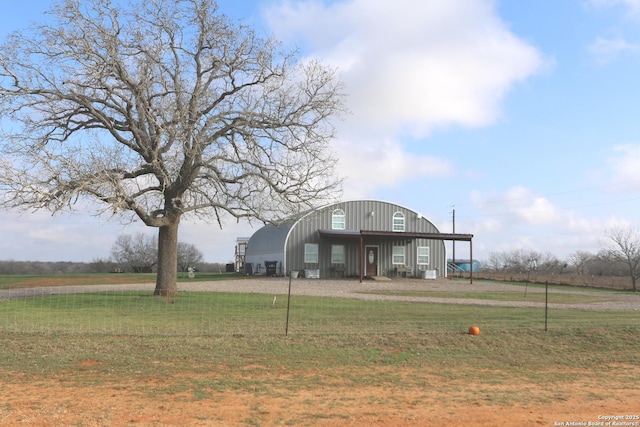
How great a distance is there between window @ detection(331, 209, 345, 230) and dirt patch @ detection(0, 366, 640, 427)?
30372mm

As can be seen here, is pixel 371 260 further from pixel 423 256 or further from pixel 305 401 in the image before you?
pixel 305 401

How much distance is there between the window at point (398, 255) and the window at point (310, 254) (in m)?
5.82

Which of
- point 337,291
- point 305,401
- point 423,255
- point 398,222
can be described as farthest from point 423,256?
point 305,401

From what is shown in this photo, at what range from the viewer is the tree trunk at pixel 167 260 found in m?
22.0

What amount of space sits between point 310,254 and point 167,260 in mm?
17624

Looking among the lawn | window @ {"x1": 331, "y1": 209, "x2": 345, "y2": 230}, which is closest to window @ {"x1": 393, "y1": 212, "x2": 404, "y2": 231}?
window @ {"x1": 331, "y1": 209, "x2": 345, "y2": 230}

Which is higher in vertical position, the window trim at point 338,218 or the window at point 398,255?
the window trim at point 338,218

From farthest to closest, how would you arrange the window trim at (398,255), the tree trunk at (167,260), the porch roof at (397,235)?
1. the window trim at (398,255)
2. the porch roof at (397,235)
3. the tree trunk at (167,260)

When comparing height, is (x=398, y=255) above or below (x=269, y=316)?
above

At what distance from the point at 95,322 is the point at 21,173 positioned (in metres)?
6.20

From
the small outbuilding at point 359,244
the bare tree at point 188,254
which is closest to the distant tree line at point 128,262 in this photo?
the bare tree at point 188,254

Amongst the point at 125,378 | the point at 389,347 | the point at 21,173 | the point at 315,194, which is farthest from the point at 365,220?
the point at 125,378

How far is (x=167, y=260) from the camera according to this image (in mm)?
22328

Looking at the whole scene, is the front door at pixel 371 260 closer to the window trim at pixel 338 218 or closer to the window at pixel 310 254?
the window trim at pixel 338 218
